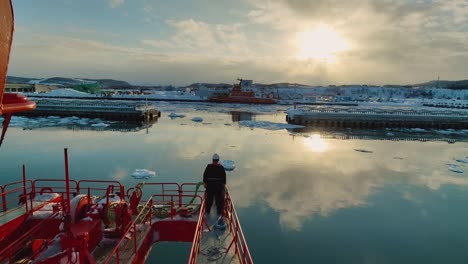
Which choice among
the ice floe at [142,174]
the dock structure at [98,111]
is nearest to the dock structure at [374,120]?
the dock structure at [98,111]

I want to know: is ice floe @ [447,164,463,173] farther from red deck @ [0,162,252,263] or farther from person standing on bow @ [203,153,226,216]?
person standing on bow @ [203,153,226,216]

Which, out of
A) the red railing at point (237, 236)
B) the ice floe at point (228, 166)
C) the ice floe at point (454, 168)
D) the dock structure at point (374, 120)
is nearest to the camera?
the red railing at point (237, 236)

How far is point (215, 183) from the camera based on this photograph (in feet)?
26.3

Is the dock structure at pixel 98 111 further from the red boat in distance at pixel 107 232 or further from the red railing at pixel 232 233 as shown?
the red railing at pixel 232 233

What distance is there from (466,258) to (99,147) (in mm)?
25240

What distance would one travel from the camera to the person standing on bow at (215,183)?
313 inches

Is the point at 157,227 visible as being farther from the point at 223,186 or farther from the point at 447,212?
the point at 447,212

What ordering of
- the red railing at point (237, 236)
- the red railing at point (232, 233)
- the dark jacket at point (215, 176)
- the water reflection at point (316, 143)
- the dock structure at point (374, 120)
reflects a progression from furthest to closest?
1. the dock structure at point (374, 120)
2. the water reflection at point (316, 143)
3. the dark jacket at point (215, 176)
4. the red railing at point (232, 233)
5. the red railing at point (237, 236)

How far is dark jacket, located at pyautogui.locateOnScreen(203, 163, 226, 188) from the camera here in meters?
7.95

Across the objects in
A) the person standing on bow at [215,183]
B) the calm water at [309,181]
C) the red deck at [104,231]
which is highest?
the person standing on bow at [215,183]

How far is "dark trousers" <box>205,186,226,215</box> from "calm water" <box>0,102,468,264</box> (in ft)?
9.28

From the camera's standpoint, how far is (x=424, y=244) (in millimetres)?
11148

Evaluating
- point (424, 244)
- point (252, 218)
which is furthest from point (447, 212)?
point (252, 218)

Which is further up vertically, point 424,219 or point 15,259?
point 15,259
